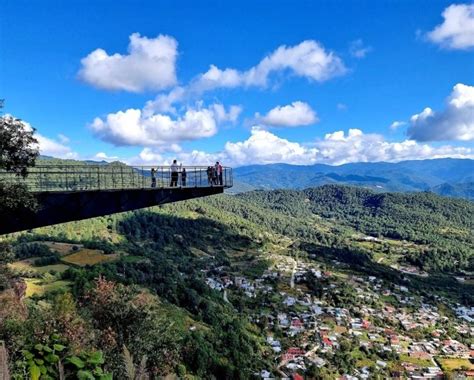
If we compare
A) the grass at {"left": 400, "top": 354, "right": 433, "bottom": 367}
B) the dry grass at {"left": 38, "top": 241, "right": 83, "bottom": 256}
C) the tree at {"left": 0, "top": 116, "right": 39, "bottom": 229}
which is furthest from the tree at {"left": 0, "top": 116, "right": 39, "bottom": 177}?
the dry grass at {"left": 38, "top": 241, "right": 83, "bottom": 256}

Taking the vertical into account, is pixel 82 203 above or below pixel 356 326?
above

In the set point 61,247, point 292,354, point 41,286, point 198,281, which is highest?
point 41,286

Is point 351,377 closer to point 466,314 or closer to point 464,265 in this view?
point 466,314

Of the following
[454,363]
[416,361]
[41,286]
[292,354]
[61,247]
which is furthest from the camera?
[61,247]

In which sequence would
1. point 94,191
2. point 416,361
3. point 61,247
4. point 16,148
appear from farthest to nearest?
1. point 61,247
2. point 416,361
3. point 94,191
4. point 16,148

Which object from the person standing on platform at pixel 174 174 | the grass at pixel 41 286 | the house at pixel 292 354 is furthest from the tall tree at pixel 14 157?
the house at pixel 292 354

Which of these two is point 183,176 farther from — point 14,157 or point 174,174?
point 14,157

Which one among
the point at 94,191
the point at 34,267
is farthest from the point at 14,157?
the point at 34,267

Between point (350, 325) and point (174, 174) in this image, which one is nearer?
point (174, 174)

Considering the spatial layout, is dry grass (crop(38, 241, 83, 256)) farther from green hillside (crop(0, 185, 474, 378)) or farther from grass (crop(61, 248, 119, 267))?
grass (crop(61, 248, 119, 267))
